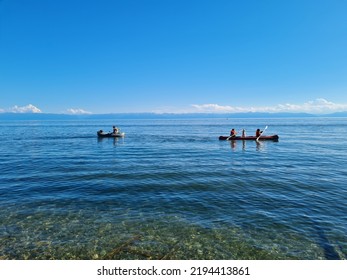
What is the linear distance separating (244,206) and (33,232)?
10.1 metres

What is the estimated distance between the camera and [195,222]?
34.3 feet

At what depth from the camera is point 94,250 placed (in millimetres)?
8250

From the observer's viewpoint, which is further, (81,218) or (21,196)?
(21,196)

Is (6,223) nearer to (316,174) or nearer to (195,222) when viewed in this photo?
(195,222)

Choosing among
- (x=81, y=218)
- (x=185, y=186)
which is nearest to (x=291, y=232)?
(x=185, y=186)

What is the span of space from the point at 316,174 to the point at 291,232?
11899 mm
